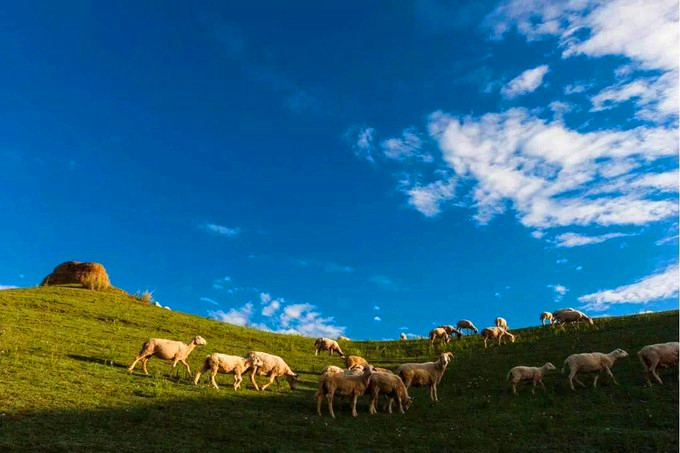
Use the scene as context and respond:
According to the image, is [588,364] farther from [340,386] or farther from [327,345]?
[327,345]

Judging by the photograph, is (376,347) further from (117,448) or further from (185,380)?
(117,448)

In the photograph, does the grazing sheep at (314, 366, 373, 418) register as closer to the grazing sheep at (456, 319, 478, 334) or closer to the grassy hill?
the grassy hill

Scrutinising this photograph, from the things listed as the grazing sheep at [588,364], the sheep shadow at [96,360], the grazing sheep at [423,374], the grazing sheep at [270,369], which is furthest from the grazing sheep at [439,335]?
the sheep shadow at [96,360]

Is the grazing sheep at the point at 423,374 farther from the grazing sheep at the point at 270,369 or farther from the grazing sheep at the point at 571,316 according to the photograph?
the grazing sheep at the point at 571,316

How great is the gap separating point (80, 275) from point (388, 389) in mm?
52530

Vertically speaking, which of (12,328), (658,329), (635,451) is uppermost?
(658,329)

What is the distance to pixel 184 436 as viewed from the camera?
44.3ft

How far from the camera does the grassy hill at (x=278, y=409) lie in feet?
44.1

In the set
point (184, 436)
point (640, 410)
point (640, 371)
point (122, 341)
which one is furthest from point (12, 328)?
point (640, 371)

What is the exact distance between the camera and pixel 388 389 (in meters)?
18.8

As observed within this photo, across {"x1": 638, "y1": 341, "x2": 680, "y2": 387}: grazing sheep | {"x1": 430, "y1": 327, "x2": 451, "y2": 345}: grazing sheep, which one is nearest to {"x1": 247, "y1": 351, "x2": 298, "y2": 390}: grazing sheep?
{"x1": 638, "y1": 341, "x2": 680, "y2": 387}: grazing sheep

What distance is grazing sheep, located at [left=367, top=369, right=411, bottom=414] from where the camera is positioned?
18594 millimetres

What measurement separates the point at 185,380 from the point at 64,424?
A: 8.75 metres

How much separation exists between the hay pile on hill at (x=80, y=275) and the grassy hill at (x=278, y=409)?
82.2 ft
